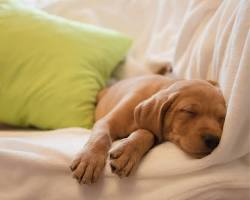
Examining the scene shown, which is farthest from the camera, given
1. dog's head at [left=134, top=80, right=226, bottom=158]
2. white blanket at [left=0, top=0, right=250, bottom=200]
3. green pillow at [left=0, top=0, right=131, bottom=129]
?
green pillow at [left=0, top=0, right=131, bottom=129]

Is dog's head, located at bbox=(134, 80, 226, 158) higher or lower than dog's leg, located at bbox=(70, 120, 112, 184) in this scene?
higher

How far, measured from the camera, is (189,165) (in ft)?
3.39

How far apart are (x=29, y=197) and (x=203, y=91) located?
1.82 feet

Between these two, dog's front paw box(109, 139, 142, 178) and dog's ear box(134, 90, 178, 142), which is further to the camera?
dog's ear box(134, 90, 178, 142)

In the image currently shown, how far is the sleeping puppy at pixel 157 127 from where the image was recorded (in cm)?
106

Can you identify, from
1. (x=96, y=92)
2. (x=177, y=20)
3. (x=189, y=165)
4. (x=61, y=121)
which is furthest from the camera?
(x=177, y=20)

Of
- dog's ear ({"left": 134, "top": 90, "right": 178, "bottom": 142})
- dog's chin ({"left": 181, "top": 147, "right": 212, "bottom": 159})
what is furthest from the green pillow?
dog's chin ({"left": 181, "top": 147, "right": 212, "bottom": 159})

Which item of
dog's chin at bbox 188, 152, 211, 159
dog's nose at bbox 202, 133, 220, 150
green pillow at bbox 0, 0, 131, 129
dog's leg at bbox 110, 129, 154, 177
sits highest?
dog's nose at bbox 202, 133, 220, 150

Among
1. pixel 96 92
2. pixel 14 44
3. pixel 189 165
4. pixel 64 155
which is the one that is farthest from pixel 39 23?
pixel 189 165

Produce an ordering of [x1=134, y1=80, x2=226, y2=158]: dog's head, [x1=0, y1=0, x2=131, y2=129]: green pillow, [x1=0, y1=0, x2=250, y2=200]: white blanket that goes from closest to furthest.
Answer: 1. [x1=0, y1=0, x2=250, y2=200]: white blanket
2. [x1=134, y1=80, x2=226, y2=158]: dog's head
3. [x1=0, y1=0, x2=131, y2=129]: green pillow

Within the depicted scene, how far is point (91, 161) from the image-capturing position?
1056mm

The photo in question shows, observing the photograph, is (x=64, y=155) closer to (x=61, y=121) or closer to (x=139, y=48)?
(x=61, y=121)

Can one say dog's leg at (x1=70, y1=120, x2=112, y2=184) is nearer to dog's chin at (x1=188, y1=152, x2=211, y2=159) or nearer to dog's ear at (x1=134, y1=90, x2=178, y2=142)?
dog's ear at (x1=134, y1=90, x2=178, y2=142)

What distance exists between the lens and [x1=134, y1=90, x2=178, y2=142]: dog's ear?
3.91ft
